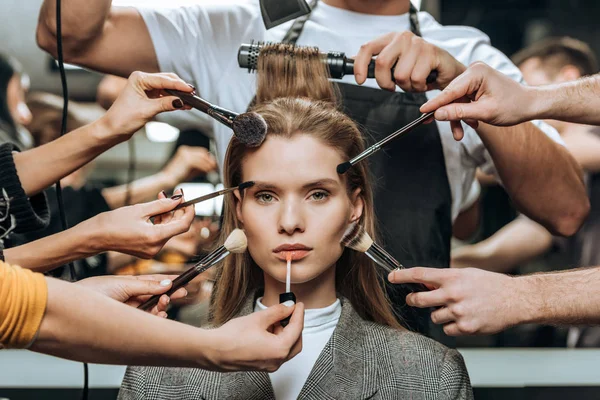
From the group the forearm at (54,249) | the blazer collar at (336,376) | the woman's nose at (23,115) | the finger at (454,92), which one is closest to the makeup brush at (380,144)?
the finger at (454,92)

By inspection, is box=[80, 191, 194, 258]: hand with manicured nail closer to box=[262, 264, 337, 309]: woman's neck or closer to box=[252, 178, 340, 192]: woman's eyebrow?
box=[252, 178, 340, 192]: woman's eyebrow

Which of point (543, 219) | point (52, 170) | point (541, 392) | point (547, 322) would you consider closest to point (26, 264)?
point (52, 170)

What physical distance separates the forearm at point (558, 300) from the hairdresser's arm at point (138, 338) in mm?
527

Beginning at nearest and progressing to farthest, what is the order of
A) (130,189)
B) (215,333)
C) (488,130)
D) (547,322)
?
1. (215,333)
2. (547,322)
3. (488,130)
4. (130,189)

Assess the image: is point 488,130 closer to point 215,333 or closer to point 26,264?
point 215,333

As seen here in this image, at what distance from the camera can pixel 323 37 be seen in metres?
1.92

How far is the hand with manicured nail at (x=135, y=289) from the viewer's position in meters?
1.47

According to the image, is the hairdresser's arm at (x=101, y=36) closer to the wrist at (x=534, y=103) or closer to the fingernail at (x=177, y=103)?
the fingernail at (x=177, y=103)

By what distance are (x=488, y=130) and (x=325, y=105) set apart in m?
0.44

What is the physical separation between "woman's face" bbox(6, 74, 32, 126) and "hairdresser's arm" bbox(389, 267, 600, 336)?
135 centimetres

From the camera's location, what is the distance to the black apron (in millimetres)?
1881

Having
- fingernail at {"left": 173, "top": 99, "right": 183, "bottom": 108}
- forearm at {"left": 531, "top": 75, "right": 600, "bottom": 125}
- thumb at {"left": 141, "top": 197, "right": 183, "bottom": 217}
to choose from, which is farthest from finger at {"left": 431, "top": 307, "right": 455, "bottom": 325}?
fingernail at {"left": 173, "top": 99, "right": 183, "bottom": 108}

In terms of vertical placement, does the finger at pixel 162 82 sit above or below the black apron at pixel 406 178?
above

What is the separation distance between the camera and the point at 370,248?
1.53m
